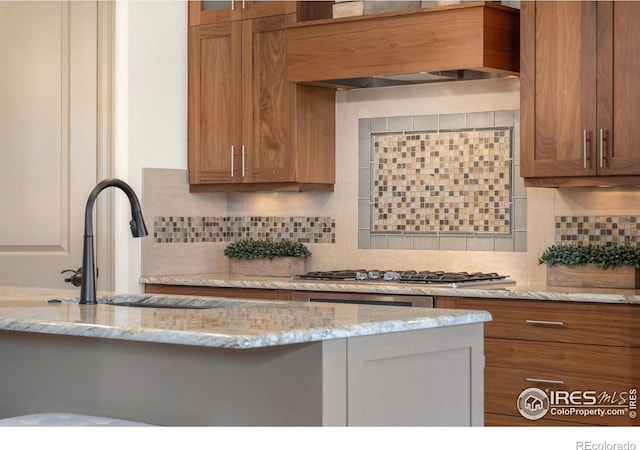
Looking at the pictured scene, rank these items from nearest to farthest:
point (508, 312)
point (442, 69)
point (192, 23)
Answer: point (508, 312), point (442, 69), point (192, 23)

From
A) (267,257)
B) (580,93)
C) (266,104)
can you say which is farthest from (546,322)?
(266,104)

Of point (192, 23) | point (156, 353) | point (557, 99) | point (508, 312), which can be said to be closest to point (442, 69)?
point (557, 99)

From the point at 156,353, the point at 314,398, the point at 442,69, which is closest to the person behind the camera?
the point at 314,398

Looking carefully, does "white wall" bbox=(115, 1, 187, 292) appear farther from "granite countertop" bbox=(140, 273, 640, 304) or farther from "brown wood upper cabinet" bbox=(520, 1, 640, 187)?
"brown wood upper cabinet" bbox=(520, 1, 640, 187)

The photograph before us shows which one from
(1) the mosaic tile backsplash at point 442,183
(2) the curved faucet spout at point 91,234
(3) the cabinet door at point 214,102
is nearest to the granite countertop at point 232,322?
(2) the curved faucet spout at point 91,234

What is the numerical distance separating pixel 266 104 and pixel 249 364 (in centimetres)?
298

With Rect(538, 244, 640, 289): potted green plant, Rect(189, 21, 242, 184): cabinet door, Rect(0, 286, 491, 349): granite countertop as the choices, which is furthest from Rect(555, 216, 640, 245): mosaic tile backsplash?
Rect(0, 286, 491, 349): granite countertop

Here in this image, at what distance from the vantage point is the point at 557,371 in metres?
4.27

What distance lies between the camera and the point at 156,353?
2693 millimetres

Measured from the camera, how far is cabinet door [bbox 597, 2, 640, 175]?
4.36 m

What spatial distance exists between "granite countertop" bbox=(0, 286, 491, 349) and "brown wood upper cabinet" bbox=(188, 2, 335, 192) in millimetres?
2194

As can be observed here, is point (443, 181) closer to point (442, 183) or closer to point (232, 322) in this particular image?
point (442, 183)

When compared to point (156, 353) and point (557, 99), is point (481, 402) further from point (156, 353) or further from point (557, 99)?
point (557, 99)
